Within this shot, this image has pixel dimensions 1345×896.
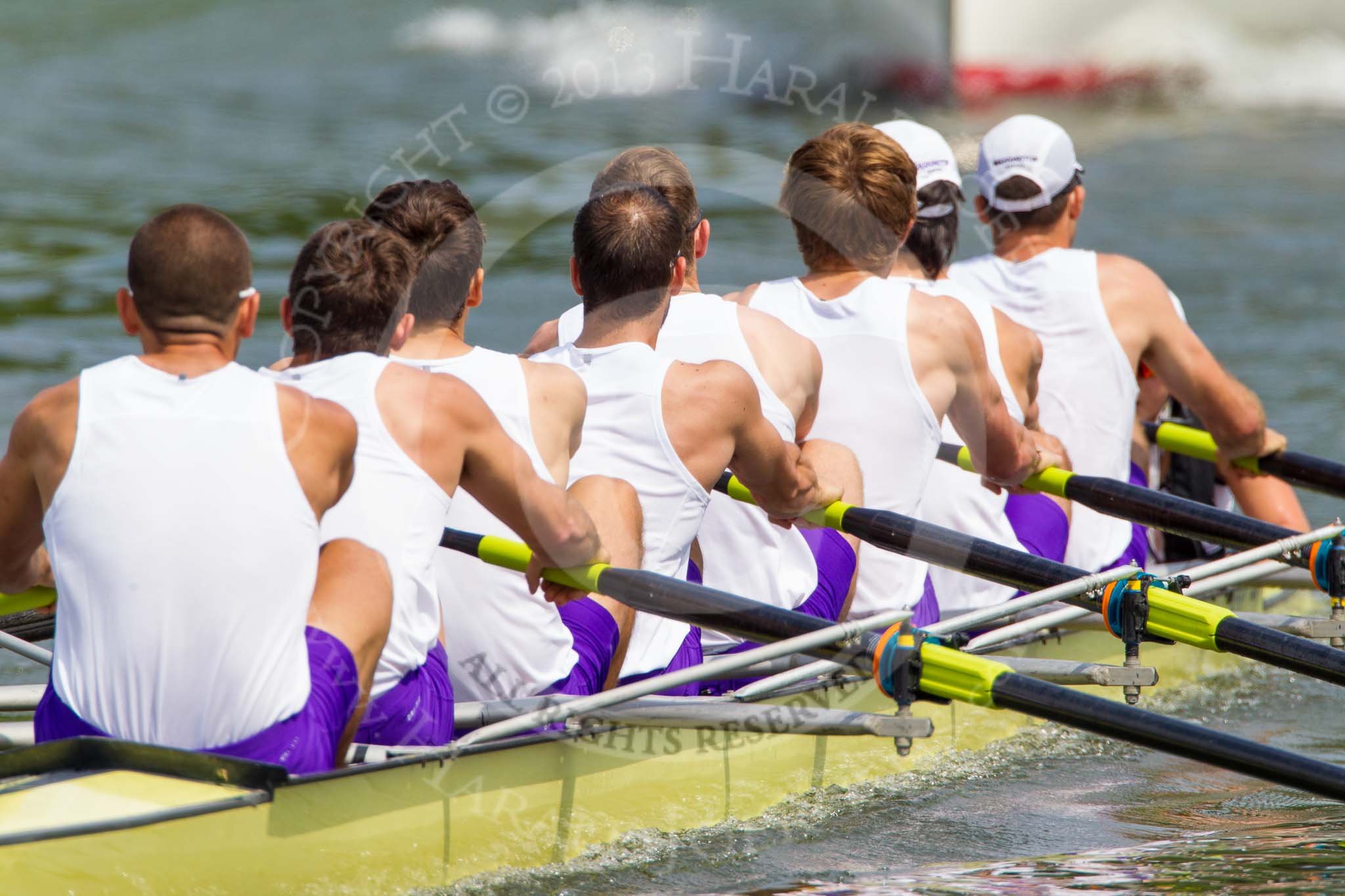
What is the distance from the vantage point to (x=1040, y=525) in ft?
17.7

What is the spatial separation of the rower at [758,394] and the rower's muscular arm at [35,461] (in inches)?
61.2

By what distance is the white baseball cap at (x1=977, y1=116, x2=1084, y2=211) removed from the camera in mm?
5336

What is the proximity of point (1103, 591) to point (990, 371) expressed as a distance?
915 millimetres

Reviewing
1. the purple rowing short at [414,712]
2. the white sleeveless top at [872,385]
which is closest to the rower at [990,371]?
the white sleeveless top at [872,385]

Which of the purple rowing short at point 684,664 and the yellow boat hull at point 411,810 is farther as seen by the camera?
the purple rowing short at point 684,664

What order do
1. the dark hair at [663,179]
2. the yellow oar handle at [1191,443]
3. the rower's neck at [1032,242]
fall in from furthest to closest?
the yellow oar handle at [1191,443], the rower's neck at [1032,242], the dark hair at [663,179]

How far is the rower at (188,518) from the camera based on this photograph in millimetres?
2799

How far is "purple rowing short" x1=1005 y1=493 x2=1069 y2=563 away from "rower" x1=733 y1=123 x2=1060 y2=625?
2.36ft

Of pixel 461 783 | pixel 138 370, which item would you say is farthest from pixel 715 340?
pixel 138 370

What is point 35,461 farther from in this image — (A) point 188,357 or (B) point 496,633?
(B) point 496,633

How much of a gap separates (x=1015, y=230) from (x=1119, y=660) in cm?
148

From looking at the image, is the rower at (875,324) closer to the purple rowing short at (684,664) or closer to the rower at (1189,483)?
the purple rowing short at (684,664)

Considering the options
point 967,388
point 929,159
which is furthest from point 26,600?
point 929,159

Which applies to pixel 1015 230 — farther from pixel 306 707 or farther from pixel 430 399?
pixel 306 707
